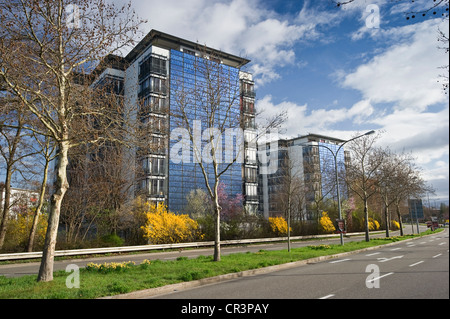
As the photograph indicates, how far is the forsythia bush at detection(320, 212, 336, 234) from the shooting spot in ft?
141

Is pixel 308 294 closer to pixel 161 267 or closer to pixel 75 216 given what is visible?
pixel 161 267

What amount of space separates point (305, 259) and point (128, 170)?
17.7 m

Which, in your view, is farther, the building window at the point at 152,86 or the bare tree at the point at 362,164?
the building window at the point at 152,86

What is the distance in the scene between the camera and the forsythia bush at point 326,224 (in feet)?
141

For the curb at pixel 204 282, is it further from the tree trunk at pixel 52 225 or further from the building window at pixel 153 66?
the building window at pixel 153 66

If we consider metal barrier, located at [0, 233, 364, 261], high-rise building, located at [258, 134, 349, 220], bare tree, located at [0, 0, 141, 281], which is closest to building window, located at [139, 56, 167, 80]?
high-rise building, located at [258, 134, 349, 220]

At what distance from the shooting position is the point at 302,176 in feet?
148

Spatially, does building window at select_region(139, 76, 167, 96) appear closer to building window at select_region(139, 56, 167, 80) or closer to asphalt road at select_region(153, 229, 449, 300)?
building window at select_region(139, 56, 167, 80)

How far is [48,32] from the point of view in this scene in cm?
1041

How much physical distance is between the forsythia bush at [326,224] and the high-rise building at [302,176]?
93.5 inches

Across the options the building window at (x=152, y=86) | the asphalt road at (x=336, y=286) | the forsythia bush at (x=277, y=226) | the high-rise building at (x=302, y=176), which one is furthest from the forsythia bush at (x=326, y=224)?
the asphalt road at (x=336, y=286)

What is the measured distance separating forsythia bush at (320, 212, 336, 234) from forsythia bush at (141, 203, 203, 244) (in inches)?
853
